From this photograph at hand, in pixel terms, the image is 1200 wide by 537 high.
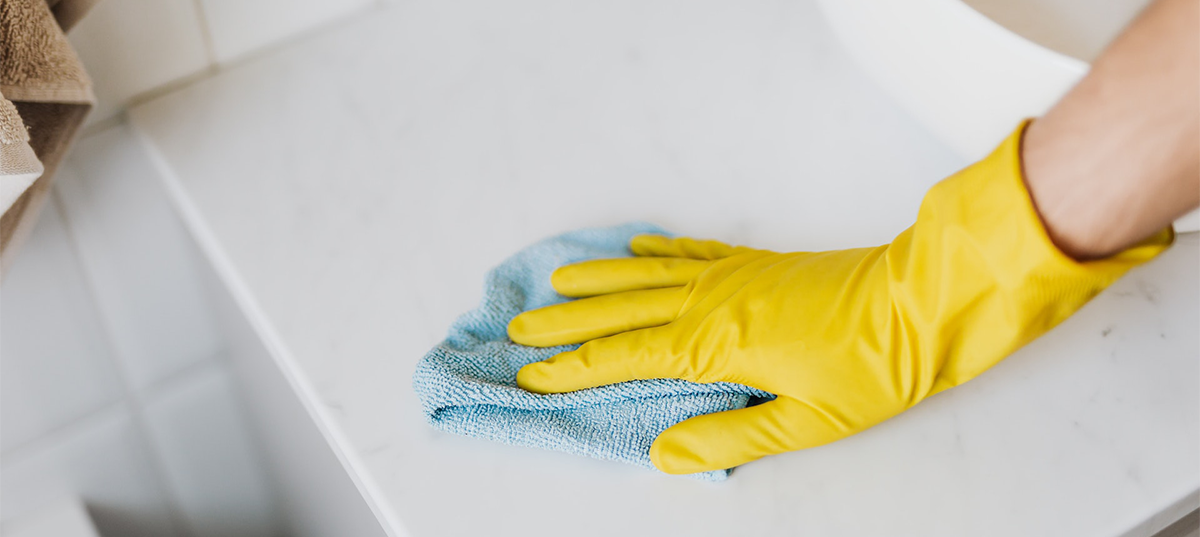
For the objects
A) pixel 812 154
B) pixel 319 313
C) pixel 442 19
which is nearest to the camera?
pixel 319 313

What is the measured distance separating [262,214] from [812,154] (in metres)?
Result: 0.41

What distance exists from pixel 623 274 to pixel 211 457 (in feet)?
1.70

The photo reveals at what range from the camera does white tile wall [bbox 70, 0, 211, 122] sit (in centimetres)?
60

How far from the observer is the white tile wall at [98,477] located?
0.70 m

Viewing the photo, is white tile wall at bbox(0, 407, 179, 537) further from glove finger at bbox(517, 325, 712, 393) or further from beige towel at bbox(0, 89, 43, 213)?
glove finger at bbox(517, 325, 712, 393)

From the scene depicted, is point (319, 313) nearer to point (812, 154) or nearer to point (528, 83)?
point (528, 83)

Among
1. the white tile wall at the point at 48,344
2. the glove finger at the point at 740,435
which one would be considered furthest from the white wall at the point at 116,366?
the glove finger at the point at 740,435

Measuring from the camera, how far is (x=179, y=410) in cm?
79

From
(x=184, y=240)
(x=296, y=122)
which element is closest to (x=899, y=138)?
(x=296, y=122)

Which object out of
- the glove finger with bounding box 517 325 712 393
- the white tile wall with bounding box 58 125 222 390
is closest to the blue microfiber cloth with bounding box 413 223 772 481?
the glove finger with bounding box 517 325 712 393

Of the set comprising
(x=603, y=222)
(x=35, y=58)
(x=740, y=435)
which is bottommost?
(x=740, y=435)

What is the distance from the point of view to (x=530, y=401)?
49 centimetres

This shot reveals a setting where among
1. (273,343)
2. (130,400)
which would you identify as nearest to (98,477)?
(130,400)

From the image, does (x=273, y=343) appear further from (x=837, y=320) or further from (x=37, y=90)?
(x=837, y=320)
